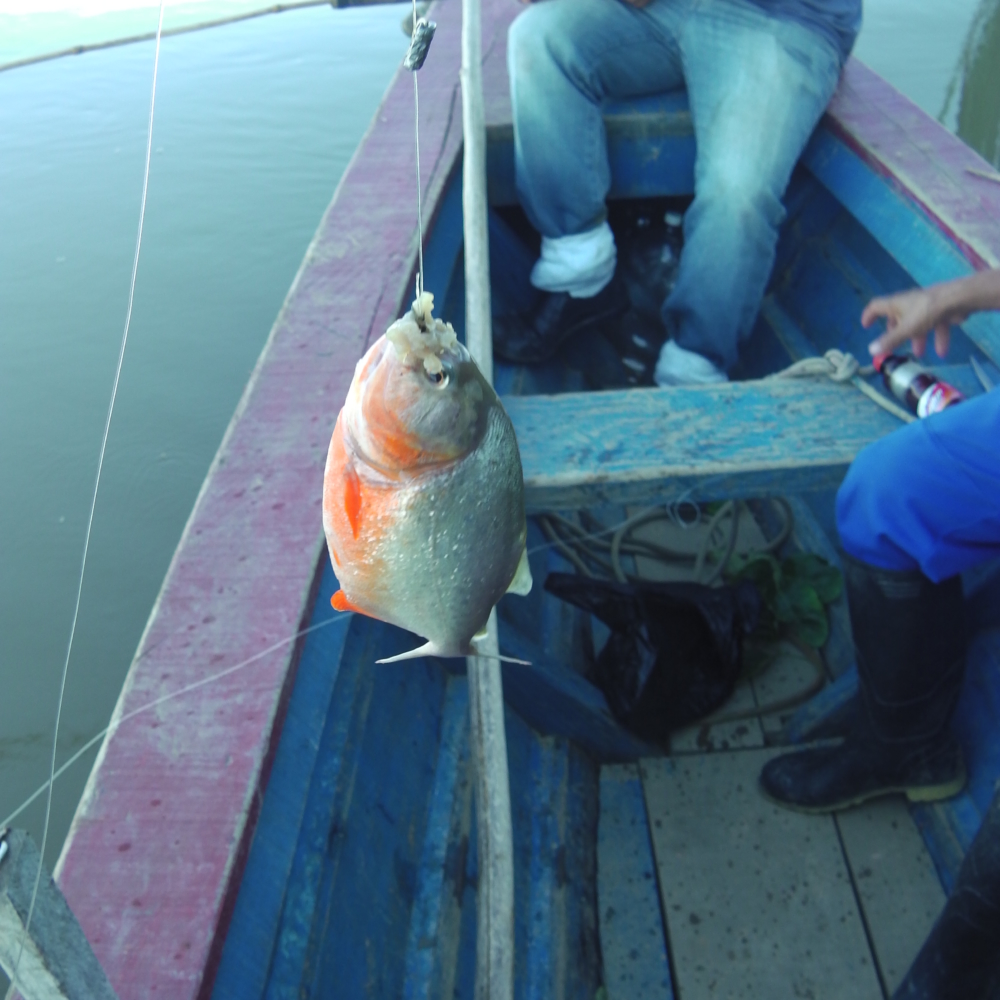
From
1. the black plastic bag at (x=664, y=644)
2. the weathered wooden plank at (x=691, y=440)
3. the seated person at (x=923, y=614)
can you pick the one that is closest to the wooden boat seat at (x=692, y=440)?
the weathered wooden plank at (x=691, y=440)

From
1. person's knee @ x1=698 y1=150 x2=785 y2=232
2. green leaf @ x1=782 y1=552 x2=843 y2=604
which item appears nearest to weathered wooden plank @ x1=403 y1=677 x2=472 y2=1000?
green leaf @ x1=782 y1=552 x2=843 y2=604

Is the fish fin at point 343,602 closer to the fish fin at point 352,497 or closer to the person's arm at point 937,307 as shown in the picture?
the fish fin at point 352,497

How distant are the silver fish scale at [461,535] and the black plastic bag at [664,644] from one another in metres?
1.36

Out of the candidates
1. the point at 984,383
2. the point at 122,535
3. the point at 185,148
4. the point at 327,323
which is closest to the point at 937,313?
the point at 984,383

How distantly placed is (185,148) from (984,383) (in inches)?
222

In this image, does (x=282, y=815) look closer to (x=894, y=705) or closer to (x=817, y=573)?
(x=894, y=705)

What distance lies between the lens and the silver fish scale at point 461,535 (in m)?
0.95

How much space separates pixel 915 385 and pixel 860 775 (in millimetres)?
1025

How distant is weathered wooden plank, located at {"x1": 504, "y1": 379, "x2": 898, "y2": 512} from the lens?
5.72ft

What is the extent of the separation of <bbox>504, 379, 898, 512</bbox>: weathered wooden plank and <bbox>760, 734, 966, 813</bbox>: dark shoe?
2.57ft

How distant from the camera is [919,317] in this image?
1.78m

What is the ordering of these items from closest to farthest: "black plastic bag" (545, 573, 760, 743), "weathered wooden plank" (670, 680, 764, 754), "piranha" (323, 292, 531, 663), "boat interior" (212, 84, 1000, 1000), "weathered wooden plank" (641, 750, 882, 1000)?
1. "piranha" (323, 292, 531, 663)
2. "boat interior" (212, 84, 1000, 1000)
3. "weathered wooden plank" (641, 750, 882, 1000)
4. "black plastic bag" (545, 573, 760, 743)
5. "weathered wooden plank" (670, 680, 764, 754)

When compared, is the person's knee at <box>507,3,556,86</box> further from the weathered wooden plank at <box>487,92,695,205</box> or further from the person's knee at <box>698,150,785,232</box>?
the person's knee at <box>698,150,785,232</box>

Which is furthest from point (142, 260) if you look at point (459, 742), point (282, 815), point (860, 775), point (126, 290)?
point (860, 775)
